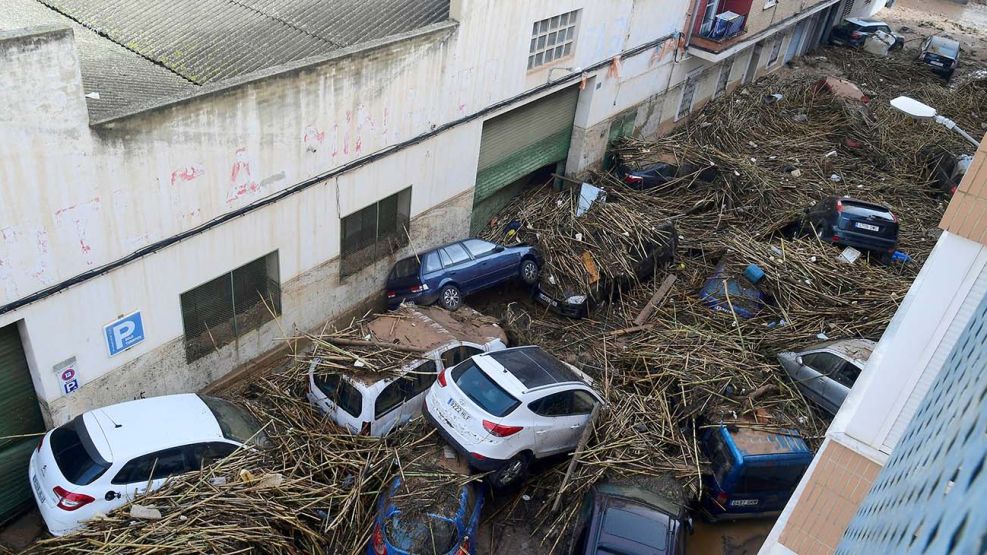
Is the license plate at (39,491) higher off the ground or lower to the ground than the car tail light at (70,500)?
lower

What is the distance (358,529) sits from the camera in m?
9.68

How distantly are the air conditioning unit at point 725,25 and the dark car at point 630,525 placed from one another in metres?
16.3

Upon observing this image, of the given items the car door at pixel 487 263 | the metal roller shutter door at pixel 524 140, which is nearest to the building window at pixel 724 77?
the metal roller shutter door at pixel 524 140

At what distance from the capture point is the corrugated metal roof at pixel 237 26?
44.5 ft

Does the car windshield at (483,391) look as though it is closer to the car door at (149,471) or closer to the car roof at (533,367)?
the car roof at (533,367)

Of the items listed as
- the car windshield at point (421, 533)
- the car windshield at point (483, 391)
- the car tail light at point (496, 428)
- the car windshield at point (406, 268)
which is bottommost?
the car windshield at point (406, 268)

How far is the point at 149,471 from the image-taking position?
926 cm

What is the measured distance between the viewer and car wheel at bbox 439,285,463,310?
1481cm

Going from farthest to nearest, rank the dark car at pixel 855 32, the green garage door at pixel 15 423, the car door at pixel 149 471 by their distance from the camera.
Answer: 1. the dark car at pixel 855 32
2. the green garage door at pixel 15 423
3. the car door at pixel 149 471

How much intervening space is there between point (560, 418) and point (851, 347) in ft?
18.2

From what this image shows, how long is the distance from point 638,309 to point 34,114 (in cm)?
1104

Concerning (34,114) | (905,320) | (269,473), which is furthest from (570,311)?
(34,114)

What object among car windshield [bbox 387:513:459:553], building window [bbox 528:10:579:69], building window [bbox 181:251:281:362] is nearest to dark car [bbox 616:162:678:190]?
building window [bbox 528:10:579:69]

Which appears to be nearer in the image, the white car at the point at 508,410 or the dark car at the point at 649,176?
the white car at the point at 508,410
